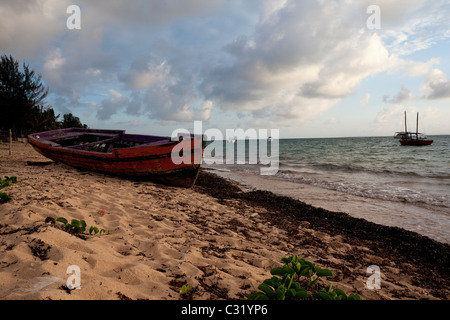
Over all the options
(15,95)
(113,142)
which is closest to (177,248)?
(113,142)

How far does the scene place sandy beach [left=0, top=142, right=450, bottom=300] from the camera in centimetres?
219

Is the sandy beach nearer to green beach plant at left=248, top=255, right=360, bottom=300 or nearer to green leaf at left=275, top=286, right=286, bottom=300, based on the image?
green beach plant at left=248, top=255, right=360, bottom=300

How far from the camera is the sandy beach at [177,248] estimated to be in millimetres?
2193

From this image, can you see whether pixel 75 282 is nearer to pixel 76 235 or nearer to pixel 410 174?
pixel 76 235

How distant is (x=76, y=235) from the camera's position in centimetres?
320

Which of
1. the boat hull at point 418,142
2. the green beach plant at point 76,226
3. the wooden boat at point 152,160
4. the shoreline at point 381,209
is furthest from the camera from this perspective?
the boat hull at point 418,142

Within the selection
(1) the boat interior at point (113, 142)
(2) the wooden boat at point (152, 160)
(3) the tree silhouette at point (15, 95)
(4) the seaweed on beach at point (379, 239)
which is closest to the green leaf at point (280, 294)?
(4) the seaweed on beach at point (379, 239)

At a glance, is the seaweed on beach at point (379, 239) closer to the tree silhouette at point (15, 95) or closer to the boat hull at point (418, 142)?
the tree silhouette at point (15, 95)

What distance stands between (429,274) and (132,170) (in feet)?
26.2

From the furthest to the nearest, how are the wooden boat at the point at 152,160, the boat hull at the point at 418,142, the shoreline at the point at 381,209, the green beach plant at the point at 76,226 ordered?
the boat hull at the point at 418,142 < the wooden boat at the point at 152,160 < the shoreline at the point at 381,209 < the green beach plant at the point at 76,226

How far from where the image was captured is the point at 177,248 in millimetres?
3355

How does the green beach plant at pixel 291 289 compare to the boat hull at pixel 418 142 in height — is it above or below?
below

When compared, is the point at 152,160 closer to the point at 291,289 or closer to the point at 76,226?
the point at 76,226
